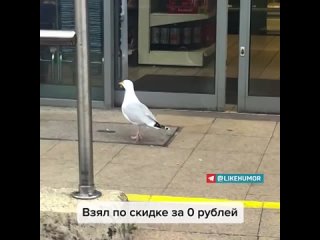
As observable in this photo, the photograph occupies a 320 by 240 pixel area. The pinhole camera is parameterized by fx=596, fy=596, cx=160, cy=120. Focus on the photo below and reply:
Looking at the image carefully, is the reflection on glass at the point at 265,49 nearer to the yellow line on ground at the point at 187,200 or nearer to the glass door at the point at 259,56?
the glass door at the point at 259,56

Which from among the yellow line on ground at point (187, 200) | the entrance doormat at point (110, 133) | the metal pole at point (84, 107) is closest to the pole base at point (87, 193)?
the metal pole at point (84, 107)

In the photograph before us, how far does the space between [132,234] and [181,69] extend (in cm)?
440

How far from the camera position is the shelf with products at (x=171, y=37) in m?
8.27

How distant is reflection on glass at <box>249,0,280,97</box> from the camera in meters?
7.92

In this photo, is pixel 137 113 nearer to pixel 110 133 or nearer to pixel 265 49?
pixel 110 133

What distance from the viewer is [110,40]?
8344 mm

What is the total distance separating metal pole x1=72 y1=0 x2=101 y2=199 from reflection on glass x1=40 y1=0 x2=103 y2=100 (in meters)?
4.42

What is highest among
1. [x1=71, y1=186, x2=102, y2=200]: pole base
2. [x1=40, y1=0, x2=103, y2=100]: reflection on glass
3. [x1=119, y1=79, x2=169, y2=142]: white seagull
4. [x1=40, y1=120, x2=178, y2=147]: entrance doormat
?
[x1=40, y1=0, x2=103, y2=100]: reflection on glass

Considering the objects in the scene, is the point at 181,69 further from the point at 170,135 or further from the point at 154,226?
the point at 154,226

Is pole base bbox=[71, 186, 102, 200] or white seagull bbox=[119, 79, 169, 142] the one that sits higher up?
white seagull bbox=[119, 79, 169, 142]

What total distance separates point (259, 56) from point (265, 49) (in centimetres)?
13

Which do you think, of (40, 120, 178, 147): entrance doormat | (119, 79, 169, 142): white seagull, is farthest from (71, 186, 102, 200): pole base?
(40, 120, 178, 147): entrance doormat

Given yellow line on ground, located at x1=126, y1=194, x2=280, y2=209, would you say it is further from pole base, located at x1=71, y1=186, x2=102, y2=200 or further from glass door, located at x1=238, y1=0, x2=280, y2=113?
glass door, located at x1=238, y1=0, x2=280, y2=113
